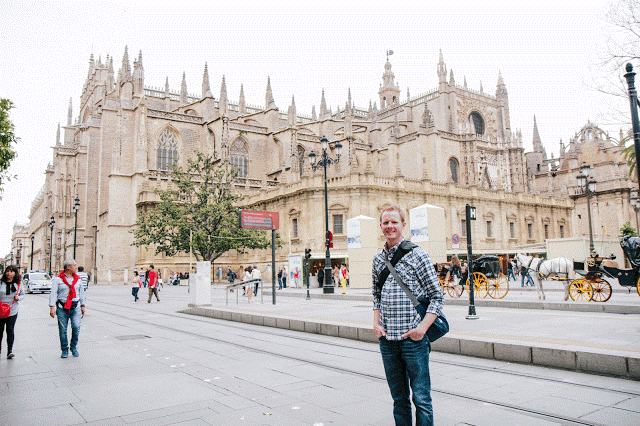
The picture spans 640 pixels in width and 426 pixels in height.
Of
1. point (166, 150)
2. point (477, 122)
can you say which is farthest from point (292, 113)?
point (477, 122)

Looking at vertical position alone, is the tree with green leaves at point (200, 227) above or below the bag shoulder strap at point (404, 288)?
above

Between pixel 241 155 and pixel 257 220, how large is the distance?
26.5m

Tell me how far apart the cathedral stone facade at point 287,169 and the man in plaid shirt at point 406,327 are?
2561 centimetres

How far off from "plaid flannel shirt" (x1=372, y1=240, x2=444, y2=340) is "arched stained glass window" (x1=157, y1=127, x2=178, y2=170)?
4095cm

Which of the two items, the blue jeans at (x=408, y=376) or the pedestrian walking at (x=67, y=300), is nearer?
the blue jeans at (x=408, y=376)

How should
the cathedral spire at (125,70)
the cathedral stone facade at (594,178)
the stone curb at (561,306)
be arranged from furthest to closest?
the cathedral stone facade at (594,178), the cathedral spire at (125,70), the stone curb at (561,306)

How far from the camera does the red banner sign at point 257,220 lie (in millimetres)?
18609

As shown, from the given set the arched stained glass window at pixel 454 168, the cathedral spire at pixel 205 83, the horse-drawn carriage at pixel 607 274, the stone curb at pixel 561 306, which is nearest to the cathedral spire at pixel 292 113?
the cathedral spire at pixel 205 83

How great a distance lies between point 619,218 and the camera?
163ft

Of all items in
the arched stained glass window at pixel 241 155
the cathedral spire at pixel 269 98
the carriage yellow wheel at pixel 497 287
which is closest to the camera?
the carriage yellow wheel at pixel 497 287

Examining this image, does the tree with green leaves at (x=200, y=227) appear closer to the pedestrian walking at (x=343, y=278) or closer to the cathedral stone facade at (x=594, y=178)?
the pedestrian walking at (x=343, y=278)

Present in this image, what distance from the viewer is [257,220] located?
745 inches

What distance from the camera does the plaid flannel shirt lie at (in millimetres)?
2922

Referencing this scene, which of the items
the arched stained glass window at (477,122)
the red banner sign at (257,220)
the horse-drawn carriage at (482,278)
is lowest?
the horse-drawn carriage at (482,278)
